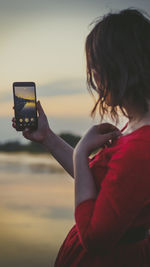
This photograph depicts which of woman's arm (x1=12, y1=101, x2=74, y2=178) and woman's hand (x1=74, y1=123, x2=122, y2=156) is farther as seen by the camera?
woman's arm (x1=12, y1=101, x2=74, y2=178)

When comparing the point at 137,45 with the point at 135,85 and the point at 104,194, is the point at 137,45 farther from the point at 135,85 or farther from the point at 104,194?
the point at 104,194

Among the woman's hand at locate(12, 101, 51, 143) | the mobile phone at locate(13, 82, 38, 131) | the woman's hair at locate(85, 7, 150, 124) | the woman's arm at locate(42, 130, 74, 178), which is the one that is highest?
the woman's hair at locate(85, 7, 150, 124)

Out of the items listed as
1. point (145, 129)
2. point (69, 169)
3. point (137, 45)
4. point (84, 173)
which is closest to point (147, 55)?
point (137, 45)

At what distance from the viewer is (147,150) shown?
60 cm

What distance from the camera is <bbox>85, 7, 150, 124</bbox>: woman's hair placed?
0.63m

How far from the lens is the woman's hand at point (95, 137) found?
660 mm

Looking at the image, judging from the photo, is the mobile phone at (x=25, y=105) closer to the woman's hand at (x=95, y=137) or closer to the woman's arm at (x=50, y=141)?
the woman's arm at (x=50, y=141)

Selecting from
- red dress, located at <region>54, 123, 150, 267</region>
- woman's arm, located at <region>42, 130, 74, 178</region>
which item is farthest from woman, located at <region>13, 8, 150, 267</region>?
woman's arm, located at <region>42, 130, 74, 178</region>

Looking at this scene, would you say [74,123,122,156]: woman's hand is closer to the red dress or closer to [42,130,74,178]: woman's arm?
the red dress

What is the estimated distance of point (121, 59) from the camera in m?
0.63

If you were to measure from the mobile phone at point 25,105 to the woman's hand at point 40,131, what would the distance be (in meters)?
0.01

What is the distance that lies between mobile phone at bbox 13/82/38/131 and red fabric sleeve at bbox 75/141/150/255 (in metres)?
0.38

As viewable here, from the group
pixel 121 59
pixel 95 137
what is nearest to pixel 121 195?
pixel 95 137

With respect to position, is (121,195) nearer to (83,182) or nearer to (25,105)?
(83,182)
